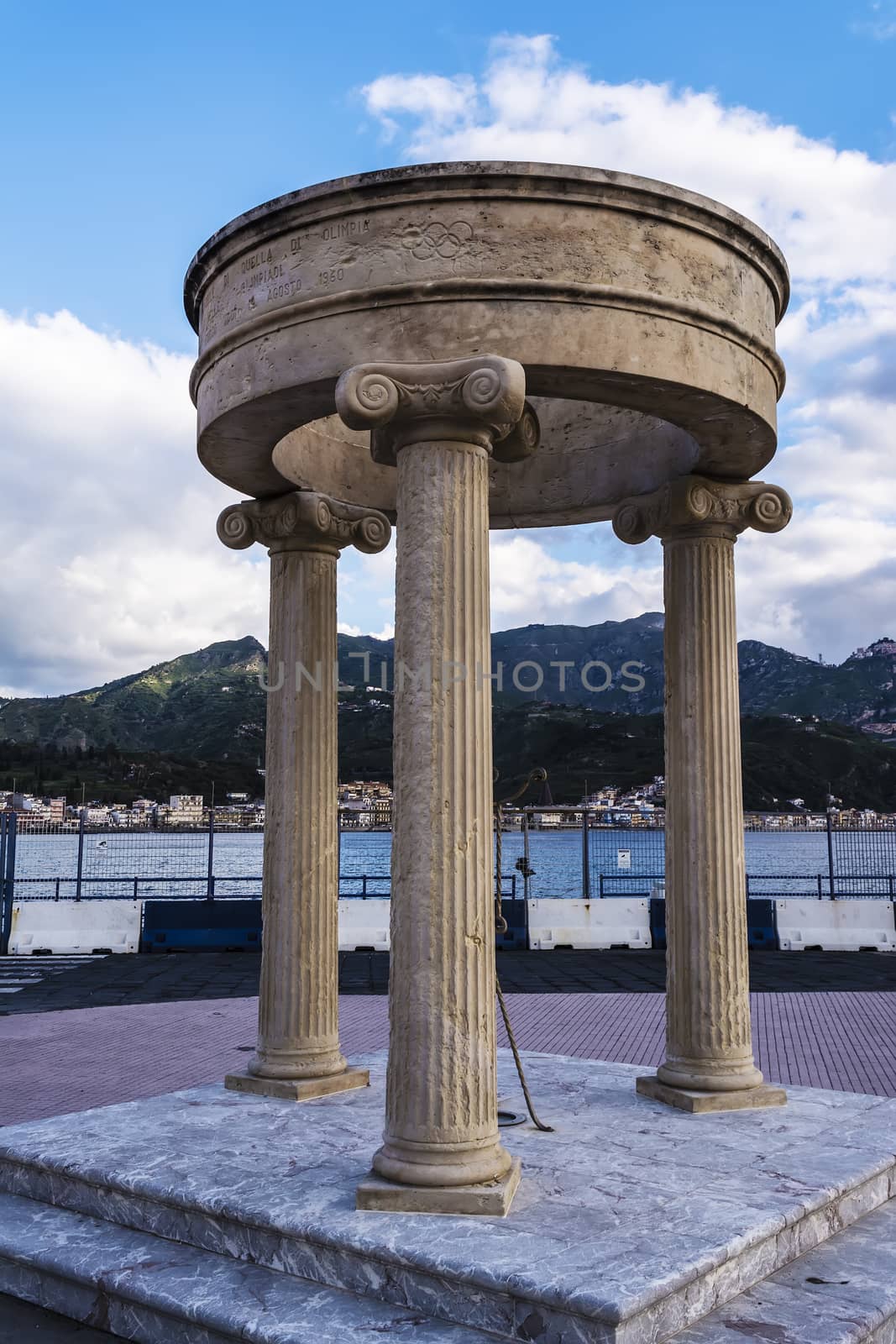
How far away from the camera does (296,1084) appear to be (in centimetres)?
746

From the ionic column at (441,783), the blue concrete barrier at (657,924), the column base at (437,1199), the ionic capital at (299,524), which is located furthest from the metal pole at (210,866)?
the column base at (437,1199)

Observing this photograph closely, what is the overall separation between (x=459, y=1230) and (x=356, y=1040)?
752cm

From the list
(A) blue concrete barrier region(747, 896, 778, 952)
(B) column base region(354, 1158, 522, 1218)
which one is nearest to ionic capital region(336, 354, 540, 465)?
(B) column base region(354, 1158, 522, 1218)

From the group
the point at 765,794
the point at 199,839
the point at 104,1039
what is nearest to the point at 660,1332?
the point at 104,1039

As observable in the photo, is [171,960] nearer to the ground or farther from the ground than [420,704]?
nearer to the ground

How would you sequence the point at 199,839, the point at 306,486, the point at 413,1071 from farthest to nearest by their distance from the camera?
the point at 199,839
the point at 306,486
the point at 413,1071

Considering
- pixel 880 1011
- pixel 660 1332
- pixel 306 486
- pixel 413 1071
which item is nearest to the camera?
pixel 660 1332

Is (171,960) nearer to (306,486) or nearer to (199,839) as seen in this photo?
(306,486)

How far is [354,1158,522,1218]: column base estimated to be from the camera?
5.14 meters

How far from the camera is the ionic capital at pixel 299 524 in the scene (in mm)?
8031

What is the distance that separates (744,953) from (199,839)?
183m

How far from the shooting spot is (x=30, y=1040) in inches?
502

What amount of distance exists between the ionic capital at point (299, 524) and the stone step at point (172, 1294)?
4.49m

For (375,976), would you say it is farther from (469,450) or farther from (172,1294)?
(469,450)
